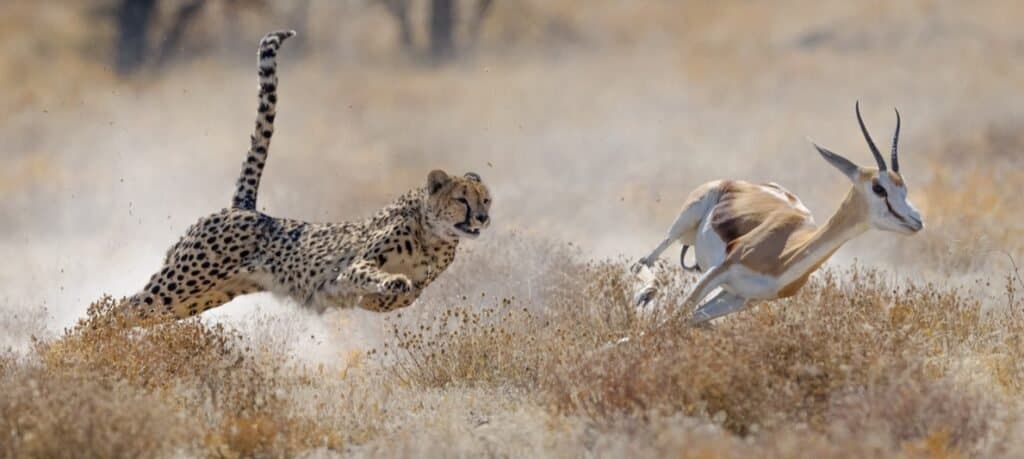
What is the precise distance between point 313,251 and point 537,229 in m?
7.24

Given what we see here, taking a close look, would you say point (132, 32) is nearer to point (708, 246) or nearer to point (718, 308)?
point (708, 246)

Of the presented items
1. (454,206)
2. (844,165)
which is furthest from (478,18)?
(844,165)

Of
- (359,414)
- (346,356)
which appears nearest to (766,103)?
(346,356)

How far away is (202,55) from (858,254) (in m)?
12.5

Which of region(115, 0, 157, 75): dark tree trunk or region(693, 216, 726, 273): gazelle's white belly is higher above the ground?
region(115, 0, 157, 75): dark tree trunk

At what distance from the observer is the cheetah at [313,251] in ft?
29.2

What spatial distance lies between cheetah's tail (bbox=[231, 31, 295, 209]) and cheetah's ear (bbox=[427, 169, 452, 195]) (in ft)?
4.54

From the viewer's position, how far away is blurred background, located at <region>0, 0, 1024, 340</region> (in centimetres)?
1836

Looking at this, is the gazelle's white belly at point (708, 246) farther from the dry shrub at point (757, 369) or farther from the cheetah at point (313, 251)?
the cheetah at point (313, 251)

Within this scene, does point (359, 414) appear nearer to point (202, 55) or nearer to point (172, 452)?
point (172, 452)

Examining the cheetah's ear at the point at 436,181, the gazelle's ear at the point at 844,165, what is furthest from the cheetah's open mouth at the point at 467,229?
the gazelle's ear at the point at 844,165

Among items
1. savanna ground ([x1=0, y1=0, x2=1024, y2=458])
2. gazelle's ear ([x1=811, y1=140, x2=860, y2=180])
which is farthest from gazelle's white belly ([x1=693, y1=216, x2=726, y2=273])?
gazelle's ear ([x1=811, y1=140, x2=860, y2=180])

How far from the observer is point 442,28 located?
26.5 metres

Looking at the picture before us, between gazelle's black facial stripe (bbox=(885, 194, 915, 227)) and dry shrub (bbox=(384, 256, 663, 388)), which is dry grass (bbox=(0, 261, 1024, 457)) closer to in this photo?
dry shrub (bbox=(384, 256, 663, 388))
